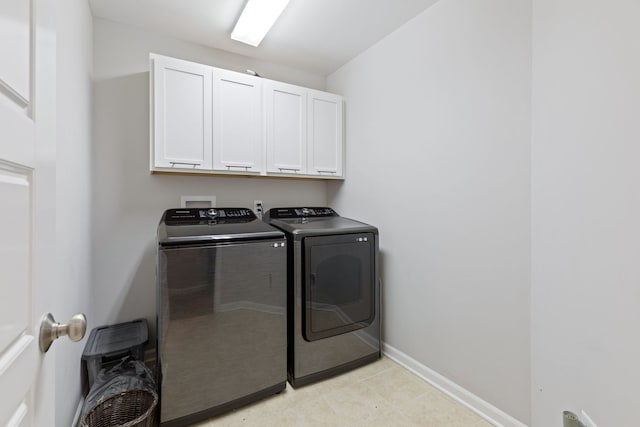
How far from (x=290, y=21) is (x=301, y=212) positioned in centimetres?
152

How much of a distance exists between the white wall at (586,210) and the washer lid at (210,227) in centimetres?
142

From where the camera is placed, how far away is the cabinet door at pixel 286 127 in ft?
7.55

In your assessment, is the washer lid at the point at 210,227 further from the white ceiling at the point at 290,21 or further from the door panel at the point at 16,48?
the white ceiling at the point at 290,21

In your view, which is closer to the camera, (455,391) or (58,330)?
(58,330)

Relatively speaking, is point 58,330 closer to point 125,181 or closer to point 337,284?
point 337,284

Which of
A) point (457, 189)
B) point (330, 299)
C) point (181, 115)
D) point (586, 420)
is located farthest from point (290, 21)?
point (586, 420)

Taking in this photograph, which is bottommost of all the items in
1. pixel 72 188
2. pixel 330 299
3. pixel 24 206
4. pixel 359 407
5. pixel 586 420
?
pixel 359 407

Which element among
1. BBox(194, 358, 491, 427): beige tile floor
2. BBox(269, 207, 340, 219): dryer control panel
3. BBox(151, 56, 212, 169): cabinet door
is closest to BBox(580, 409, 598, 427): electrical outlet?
BBox(194, 358, 491, 427): beige tile floor

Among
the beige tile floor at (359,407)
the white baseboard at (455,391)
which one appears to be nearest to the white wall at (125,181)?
the beige tile floor at (359,407)

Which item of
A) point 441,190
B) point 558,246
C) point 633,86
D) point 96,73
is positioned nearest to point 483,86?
point 441,190

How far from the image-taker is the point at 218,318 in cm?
158

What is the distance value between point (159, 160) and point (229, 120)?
0.59 meters

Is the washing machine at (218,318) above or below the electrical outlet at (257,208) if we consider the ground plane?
below

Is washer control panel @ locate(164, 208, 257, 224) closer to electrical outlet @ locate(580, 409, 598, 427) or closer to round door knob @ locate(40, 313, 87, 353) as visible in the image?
round door knob @ locate(40, 313, 87, 353)
